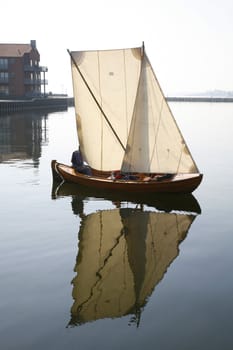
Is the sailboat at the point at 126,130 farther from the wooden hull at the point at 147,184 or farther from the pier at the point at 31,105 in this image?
the pier at the point at 31,105

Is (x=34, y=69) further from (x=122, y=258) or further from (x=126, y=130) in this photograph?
(x=122, y=258)

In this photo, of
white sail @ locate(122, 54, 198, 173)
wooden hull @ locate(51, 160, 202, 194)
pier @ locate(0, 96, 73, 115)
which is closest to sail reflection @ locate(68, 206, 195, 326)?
wooden hull @ locate(51, 160, 202, 194)

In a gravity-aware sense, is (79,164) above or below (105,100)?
below

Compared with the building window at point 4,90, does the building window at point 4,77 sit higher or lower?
higher

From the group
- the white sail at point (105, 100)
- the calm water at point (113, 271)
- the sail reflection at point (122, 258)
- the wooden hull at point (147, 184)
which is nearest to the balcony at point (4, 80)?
the white sail at point (105, 100)

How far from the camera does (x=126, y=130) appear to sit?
3058 cm

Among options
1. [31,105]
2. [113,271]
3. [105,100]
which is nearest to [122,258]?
[113,271]

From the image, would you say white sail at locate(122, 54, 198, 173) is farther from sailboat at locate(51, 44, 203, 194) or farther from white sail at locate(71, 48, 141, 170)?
white sail at locate(71, 48, 141, 170)

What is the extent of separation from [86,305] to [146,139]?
52.8ft

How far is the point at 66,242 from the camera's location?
19906 mm

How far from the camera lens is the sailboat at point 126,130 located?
2773cm

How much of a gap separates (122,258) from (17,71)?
127 m

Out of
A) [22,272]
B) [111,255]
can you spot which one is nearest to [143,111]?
[111,255]

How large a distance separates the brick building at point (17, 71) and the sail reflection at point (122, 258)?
392ft
